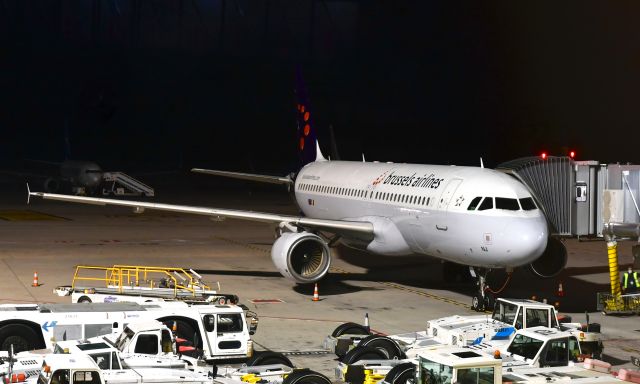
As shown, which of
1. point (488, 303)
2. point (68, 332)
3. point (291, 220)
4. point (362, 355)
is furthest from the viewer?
point (291, 220)

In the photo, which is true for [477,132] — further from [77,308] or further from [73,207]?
[77,308]

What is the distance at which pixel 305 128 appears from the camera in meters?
47.5

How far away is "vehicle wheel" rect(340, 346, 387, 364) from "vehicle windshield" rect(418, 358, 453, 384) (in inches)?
104

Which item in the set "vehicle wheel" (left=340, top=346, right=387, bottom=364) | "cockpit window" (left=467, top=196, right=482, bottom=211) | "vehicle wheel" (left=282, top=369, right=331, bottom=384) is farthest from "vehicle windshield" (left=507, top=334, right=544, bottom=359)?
"cockpit window" (left=467, top=196, right=482, bottom=211)

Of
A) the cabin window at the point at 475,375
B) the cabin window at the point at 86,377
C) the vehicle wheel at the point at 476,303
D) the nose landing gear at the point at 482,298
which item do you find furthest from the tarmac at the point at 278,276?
the cabin window at the point at 86,377

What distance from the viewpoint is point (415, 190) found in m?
32.2

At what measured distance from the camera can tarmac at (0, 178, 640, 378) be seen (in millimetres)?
26641

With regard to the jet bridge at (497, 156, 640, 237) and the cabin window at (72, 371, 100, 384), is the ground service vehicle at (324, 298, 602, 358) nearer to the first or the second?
the cabin window at (72, 371, 100, 384)

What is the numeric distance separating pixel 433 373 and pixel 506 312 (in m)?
6.65

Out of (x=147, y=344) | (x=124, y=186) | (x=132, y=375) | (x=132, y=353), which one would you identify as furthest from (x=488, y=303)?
(x=124, y=186)

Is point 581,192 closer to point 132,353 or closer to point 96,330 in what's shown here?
point 96,330

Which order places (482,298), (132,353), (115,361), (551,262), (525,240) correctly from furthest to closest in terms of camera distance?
(551,262), (482,298), (525,240), (132,353), (115,361)

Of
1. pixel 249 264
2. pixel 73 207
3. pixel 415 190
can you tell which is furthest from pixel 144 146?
pixel 415 190

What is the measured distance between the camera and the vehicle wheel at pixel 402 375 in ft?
59.6
